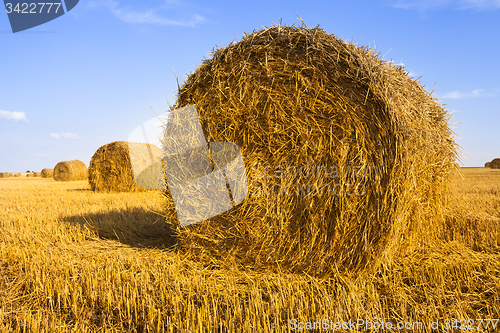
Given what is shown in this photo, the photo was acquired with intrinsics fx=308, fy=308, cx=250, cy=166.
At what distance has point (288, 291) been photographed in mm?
2326

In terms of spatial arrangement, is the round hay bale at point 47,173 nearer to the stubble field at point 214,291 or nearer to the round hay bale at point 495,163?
the stubble field at point 214,291

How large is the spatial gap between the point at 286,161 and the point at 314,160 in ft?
0.81

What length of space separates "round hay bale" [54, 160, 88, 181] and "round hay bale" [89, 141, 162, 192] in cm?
757

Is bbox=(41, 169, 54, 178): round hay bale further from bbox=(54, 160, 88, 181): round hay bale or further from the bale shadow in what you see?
the bale shadow

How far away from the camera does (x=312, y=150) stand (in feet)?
8.86

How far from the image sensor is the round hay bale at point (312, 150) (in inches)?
102

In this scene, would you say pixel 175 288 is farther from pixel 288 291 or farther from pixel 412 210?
pixel 412 210

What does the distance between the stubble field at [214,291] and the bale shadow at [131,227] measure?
12 centimetres

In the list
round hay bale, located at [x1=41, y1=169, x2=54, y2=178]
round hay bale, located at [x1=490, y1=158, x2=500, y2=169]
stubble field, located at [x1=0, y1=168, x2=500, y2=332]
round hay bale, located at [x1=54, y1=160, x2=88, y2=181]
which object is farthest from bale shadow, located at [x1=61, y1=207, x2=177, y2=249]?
round hay bale, located at [x1=490, y1=158, x2=500, y2=169]

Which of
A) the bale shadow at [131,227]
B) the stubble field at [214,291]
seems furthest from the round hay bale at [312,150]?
the bale shadow at [131,227]

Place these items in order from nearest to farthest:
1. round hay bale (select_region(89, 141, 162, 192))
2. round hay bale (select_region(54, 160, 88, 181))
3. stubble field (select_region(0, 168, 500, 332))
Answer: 1. stubble field (select_region(0, 168, 500, 332))
2. round hay bale (select_region(89, 141, 162, 192))
3. round hay bale (select_region(54, 160, 88, 181))

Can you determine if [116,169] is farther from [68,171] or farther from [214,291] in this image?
[68,171]

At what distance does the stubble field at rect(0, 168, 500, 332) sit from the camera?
203 cm

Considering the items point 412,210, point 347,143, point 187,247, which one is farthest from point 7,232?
point 412,210
